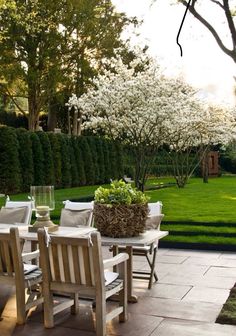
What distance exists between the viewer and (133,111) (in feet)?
50.6

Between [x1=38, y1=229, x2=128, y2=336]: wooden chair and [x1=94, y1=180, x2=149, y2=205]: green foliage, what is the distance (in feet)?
2.24

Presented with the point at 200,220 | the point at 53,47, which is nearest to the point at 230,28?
the point at 200,220

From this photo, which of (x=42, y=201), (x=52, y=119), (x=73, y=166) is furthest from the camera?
(x=52, y=119)

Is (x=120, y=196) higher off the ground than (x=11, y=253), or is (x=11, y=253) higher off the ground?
(x=120, y=196)

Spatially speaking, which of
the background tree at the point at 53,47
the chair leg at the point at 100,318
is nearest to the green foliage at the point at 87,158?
the background tree at the point at 53,47

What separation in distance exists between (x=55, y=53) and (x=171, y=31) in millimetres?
17688

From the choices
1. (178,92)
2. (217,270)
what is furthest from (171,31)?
(178,92)

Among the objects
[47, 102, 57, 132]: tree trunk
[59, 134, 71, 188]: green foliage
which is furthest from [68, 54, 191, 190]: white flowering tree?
[47, 102, 57, 132]: tree trunk

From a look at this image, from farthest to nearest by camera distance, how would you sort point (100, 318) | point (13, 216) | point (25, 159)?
point (25, 159)
point (13, 216)
point (100, 318)

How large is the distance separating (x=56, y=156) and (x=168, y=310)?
14741 mm

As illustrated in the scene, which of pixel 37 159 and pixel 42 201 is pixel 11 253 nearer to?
pixel 42 201

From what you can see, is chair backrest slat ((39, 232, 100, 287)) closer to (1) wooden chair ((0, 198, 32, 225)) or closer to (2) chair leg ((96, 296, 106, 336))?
(2) chair leg ((96, 296, 106, 336))

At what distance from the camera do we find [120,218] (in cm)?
495

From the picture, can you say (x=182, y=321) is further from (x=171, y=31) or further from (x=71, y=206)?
(x=171, y=31)
